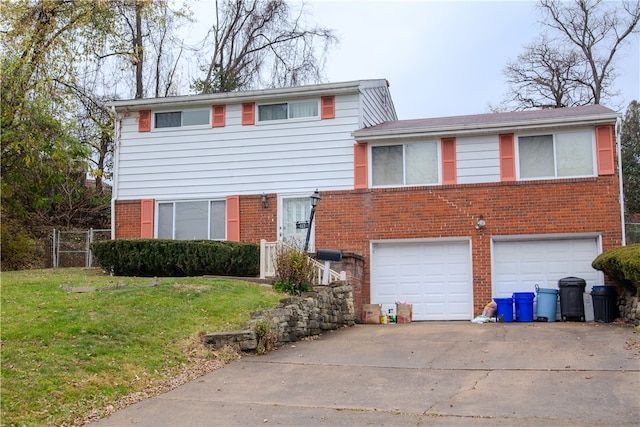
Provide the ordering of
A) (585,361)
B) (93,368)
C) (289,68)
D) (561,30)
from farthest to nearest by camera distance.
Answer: (561,30)
(289,68)
(585,361)
(93,368)

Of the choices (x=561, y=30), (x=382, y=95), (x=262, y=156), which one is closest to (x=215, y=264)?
(x=262, y=156)

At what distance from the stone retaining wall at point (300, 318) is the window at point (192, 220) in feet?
17.0

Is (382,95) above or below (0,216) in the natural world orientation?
above

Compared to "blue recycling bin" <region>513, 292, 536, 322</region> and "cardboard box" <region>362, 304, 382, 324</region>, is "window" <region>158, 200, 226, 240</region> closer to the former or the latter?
"cardboard box" <region>362, 304, 382, 324</region>

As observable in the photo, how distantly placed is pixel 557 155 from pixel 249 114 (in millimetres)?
8386

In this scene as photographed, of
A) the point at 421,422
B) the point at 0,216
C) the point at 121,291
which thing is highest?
the point at 0,216

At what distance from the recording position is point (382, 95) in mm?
21125

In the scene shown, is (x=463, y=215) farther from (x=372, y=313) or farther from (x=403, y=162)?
(x=372, y=313)

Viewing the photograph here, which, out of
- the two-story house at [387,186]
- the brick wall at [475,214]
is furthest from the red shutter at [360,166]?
the brick wall at [475,214]

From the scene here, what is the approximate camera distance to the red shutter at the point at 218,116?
62.0 feet

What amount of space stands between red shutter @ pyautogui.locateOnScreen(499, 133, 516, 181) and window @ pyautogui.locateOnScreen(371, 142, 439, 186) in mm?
1649

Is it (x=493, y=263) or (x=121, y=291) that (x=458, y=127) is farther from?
(x=121, y=291)

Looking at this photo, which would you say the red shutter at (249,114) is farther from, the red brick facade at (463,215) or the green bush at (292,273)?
the green bush at (292,273)

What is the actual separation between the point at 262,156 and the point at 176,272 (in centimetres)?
427
